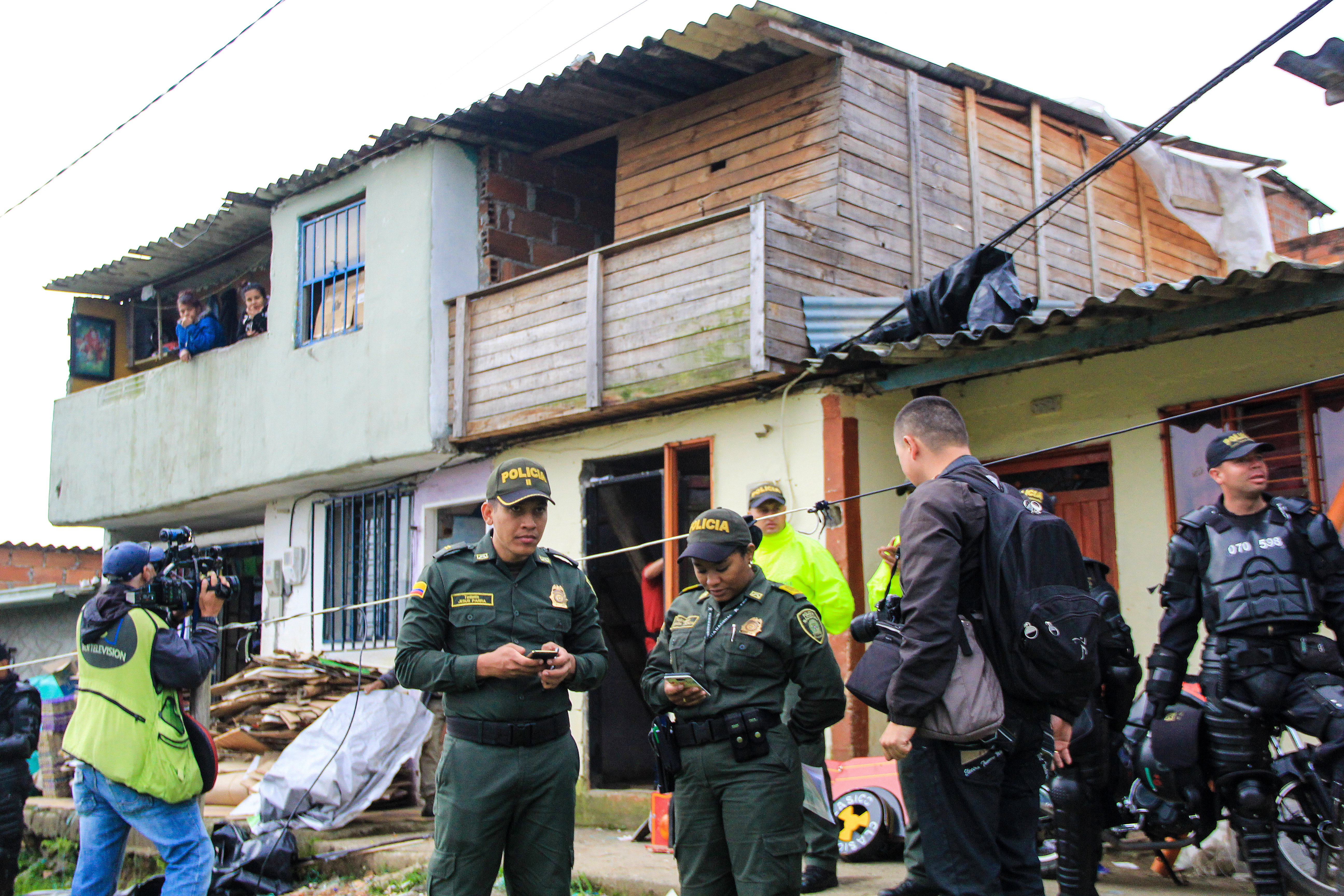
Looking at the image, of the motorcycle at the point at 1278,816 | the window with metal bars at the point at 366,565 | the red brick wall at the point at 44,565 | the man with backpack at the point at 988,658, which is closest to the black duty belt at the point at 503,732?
the man with backpack at the point at 988,658

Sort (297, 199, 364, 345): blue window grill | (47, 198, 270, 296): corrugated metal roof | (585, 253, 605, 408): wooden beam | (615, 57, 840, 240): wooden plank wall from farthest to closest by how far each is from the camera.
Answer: (47, 198, 270, 296): corrugated metal roof → (297, 199, 364, 345): blue window grill → (585, 253, 605, 408): wooden beam → (615, 57, 840, 240): wooden plank wall

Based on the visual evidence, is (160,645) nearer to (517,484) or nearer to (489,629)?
(489,629)

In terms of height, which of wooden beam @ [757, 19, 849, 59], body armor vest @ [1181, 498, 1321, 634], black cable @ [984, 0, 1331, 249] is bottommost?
body armor vest @ [1181, 498, 1321, 634]

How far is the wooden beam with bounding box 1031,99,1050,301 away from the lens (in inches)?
422

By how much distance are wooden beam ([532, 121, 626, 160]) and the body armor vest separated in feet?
24.0

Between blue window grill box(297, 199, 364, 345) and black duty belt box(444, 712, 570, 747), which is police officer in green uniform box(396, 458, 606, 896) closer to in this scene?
black duty belt box(444, 712, 570, 747)

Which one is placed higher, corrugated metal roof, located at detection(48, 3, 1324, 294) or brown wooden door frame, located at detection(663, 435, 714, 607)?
corrugated metal roof, located at detection(48, 3, 1324, 294)

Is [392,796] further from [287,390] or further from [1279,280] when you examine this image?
[1279,280]

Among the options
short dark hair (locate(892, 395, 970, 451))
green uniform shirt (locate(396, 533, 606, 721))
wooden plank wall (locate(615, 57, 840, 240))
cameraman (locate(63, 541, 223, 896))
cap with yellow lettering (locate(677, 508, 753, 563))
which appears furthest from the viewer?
wooden plank wall (locate(615, 57, 840, 240))

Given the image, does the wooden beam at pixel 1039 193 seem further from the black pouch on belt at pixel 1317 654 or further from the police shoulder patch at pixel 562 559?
the police shoulder patch at pixel 562 559

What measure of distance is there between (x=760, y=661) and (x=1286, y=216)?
11.1 metres

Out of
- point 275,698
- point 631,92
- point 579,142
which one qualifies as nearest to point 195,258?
point 579,142

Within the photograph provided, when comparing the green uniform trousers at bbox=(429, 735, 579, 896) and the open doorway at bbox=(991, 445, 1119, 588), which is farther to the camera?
the open doorway at bbox=(991, 445, 1119, 588)

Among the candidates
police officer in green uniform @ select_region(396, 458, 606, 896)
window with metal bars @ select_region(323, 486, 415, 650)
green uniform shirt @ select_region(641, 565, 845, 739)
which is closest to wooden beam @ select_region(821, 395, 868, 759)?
green uniform shirt @ select_region(641, 565, 845, 739)
